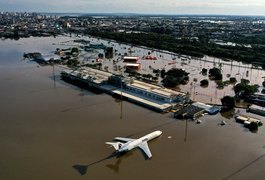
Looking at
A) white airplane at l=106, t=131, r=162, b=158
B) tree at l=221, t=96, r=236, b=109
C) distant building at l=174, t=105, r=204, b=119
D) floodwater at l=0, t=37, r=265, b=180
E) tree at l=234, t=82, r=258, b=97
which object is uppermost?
tree at l=234, t=82, r=258, b=97

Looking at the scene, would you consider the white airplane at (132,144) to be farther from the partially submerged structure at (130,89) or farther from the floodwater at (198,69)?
the floodwater at (198,69)

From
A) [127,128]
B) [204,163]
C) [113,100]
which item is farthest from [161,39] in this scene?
[204,163]

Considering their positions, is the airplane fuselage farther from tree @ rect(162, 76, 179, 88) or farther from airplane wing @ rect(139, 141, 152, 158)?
tree @ rect(162, 76, 179, 88)

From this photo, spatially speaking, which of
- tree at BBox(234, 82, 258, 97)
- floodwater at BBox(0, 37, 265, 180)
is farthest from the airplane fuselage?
tree at BBox(234, 82, 258, 97)

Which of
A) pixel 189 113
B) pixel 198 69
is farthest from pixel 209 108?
pixel 198 69

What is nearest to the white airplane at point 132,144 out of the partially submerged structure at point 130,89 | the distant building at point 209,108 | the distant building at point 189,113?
the distant building at point 189,113

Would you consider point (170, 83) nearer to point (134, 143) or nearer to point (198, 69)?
point (198, 69)

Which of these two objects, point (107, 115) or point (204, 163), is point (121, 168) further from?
point (107, 115)

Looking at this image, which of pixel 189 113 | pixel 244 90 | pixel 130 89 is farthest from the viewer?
pixel 130 89
